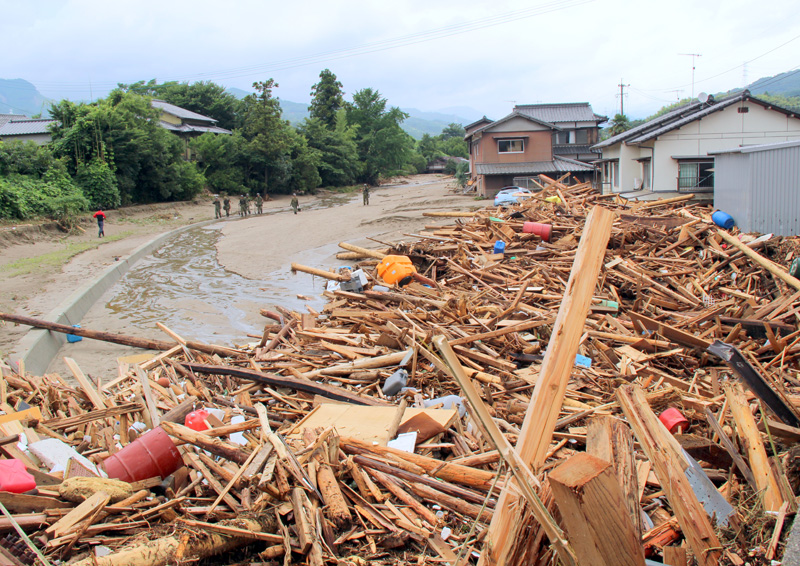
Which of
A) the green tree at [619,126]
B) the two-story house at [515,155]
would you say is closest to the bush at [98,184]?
the two-story house at [515,155]

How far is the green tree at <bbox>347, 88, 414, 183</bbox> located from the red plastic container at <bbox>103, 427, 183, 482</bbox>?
64.7 meters

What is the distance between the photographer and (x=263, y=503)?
10.0 feet

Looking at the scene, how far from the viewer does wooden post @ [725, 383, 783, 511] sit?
105 inches

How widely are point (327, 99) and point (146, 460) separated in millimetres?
73945

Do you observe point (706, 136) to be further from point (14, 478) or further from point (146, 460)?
point (14, 478)

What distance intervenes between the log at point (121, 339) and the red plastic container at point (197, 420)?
9.40 ft

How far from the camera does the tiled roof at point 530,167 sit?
141 feet

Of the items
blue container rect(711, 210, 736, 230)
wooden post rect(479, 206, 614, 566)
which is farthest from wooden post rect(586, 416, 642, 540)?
blue container rect(711, 210, 736, 230)

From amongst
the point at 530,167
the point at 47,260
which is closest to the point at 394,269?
the point at 47,260

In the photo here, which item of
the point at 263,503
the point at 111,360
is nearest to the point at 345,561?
the point at 263,503

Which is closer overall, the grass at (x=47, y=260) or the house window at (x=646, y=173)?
the grass at (x=47, y=260)

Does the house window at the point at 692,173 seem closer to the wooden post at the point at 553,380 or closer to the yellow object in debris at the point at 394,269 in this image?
the yellow object in debris at the point at 394,269

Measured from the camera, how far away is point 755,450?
297cm

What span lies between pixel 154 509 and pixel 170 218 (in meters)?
35.6
